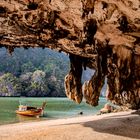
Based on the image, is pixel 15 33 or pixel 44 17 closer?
pixel 44 17

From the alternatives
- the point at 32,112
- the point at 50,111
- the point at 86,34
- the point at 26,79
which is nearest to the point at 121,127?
the point at 86,34

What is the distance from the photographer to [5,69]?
129375 millimetres

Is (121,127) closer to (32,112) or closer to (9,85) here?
(32,112)

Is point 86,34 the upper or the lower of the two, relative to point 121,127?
upper

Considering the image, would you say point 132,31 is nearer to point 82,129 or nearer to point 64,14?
point 64,14

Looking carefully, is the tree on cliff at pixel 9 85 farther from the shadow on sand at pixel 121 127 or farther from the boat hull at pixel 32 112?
the shadow on sand at pixel 121 127

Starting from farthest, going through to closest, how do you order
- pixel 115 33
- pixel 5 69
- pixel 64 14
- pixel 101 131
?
1. pixel 5 69
2. pixel 101 131
3. pixel 115 33
4. pixel 64 14

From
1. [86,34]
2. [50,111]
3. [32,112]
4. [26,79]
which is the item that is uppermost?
[86,34]

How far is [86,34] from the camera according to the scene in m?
10.3

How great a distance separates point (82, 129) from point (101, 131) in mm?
752

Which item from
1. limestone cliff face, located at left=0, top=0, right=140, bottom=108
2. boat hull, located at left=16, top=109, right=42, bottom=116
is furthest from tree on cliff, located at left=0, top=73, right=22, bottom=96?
limestone cliff face, located at left=0, top=0, right=140, bottom=108

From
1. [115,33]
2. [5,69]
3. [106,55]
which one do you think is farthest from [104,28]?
[5,69]

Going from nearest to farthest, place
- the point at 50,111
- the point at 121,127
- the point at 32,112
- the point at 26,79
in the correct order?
the point at 121,127 < the point at 32,112 < the point at 50,111 < the point at 26,79

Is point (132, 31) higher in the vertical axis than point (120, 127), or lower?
higher
